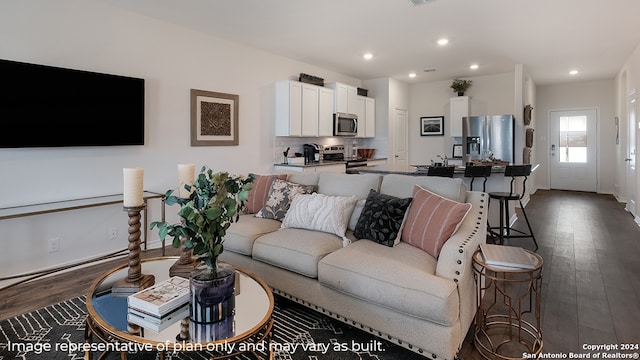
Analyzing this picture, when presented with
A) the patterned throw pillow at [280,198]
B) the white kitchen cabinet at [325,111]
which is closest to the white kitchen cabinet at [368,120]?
the white kitchen cabinet at [325,111]

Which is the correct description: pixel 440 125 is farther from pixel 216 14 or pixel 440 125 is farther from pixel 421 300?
pixel 421 300

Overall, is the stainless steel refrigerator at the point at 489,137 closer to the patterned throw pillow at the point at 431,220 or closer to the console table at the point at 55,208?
the patterned throw pillow at the point at 431,220

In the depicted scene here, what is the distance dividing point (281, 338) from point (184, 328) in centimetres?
83

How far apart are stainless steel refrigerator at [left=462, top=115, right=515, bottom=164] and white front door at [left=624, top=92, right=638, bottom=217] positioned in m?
1.64

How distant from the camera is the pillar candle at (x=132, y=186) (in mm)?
1841

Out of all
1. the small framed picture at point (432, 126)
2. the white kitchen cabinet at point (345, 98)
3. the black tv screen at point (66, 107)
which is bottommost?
the black tv screen at point (66, 107)

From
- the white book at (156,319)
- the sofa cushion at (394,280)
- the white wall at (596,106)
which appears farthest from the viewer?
the white wall at (596,106)

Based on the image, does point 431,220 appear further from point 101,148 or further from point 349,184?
point 101,148

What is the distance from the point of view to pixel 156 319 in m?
1.52

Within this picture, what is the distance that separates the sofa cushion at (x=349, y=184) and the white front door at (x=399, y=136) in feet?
14.9

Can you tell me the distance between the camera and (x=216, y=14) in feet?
12.2

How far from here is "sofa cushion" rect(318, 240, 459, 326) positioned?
5.75ft

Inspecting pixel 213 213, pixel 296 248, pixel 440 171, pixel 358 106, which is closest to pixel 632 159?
pixel 440 171

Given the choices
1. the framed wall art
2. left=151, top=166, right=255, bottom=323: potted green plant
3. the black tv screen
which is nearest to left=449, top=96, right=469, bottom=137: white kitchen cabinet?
the framed wall art
